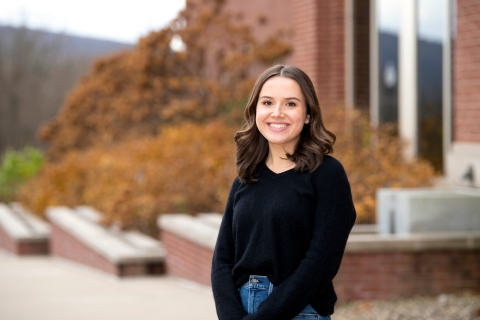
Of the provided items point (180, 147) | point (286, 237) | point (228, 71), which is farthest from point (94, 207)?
point (286, 237)

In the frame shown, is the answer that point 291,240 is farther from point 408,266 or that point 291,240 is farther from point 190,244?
point 190,244

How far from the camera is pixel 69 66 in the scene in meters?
39.6

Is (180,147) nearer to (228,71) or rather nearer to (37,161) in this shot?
(228,71)

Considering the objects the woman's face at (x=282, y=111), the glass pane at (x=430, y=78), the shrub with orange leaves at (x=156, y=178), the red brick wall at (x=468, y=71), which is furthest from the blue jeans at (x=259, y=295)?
the glass pane at (x=430, y=78)

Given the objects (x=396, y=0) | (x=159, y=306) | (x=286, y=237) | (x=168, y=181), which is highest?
(x=396, y=0)

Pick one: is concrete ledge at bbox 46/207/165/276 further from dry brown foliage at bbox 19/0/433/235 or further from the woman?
the woman

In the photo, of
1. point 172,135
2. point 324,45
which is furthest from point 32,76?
point 324,45

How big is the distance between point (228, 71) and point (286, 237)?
42.5 ft

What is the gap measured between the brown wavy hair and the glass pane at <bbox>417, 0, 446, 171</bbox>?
6.63 metres

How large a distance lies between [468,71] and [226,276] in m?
5.64

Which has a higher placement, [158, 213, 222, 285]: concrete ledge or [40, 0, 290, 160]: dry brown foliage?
[40, 0, 290, 160]: dry brown foliage

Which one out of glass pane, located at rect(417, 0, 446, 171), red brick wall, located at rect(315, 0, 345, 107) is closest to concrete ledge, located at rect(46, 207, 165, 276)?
red brick wall, located at rect(315, 0, 345, 107)

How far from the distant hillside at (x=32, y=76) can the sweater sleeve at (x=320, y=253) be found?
3040 cm

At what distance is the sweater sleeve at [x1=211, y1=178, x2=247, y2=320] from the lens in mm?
3135
